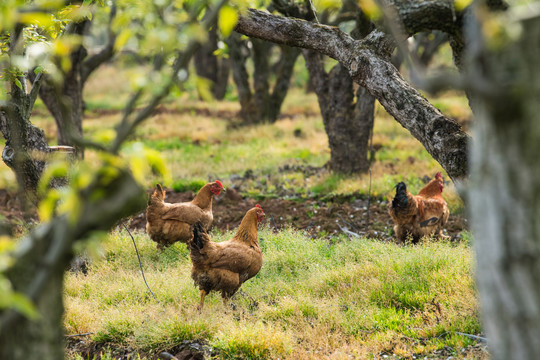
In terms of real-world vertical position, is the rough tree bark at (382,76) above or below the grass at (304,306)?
above

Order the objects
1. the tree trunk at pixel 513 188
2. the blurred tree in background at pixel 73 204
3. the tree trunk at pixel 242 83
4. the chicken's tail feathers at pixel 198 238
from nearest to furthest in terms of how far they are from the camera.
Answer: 1. the tree trunk at pixel 513 188
2. the blurred tree in background at pixel 73 204
3. the chicken's tail feathers at pixel 198 238
4. the tree trunk at pixel 242 83

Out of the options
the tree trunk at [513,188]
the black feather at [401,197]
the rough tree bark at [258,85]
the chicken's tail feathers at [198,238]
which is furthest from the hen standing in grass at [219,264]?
the rough tree bark at [258,85]

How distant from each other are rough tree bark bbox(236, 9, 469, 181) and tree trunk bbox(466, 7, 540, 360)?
2.25 m

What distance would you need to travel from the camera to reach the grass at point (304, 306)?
436cm

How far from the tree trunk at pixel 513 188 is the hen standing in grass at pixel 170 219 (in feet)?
17.9

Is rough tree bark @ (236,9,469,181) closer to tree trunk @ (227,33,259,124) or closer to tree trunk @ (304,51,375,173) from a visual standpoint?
tree trunk @ (304,51,375,173)

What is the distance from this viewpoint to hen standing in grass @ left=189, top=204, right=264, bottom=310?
534 cm

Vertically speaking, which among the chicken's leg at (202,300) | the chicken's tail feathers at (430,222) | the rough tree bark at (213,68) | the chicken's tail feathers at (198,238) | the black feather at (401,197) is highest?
the black feather at (401,197)

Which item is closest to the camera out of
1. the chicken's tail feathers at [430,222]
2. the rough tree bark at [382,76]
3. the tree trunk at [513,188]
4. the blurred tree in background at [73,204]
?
the tree trunk at [513,188]

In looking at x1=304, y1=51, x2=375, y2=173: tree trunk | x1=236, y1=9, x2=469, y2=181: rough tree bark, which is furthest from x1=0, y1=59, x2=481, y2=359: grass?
x1=236, y1=9, x2=469, y2=181: rough tree bark

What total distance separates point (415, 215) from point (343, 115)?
401 centimetres

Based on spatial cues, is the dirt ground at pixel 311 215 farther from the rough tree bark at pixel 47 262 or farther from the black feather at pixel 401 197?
the rough tree bark at pixel 47 262

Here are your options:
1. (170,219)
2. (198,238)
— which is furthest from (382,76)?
(170,219)

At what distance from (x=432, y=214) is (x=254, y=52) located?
12.2 metres
